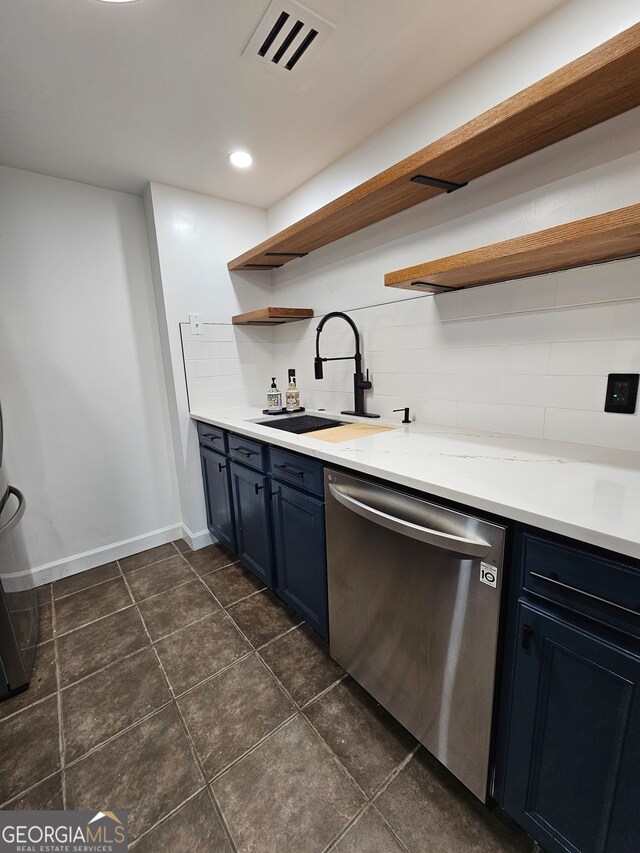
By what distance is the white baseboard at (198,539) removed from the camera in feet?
8.37

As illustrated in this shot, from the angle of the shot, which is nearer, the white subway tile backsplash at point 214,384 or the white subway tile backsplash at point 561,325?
the white subway tile backsplash at point 561,325

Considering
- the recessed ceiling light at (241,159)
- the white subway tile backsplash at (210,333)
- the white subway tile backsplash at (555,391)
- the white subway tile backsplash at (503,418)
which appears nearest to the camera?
the white subway tile backsplash at (555,391)

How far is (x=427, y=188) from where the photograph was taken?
146 centimetres

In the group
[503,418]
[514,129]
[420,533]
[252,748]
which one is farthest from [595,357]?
[252,748]

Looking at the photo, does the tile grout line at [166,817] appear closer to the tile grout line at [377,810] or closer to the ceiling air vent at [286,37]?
the tile grout line at [377,810]

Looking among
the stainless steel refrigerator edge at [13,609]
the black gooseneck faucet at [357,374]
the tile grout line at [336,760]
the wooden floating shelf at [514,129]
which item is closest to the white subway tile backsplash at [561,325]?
the wooden floating shelf at [514,129]

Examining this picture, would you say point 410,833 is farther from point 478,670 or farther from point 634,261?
point 634,261

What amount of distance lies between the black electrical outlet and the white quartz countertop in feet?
0.47

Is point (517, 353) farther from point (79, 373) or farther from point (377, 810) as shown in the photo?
point (79, 373)

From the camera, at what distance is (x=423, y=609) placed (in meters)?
1.05

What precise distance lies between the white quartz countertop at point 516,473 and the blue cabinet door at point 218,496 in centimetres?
71

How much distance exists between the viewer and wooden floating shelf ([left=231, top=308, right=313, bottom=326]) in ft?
7.26

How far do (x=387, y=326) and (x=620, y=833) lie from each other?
5.84 feet

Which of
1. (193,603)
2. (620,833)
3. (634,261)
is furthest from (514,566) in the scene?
(193,603)
